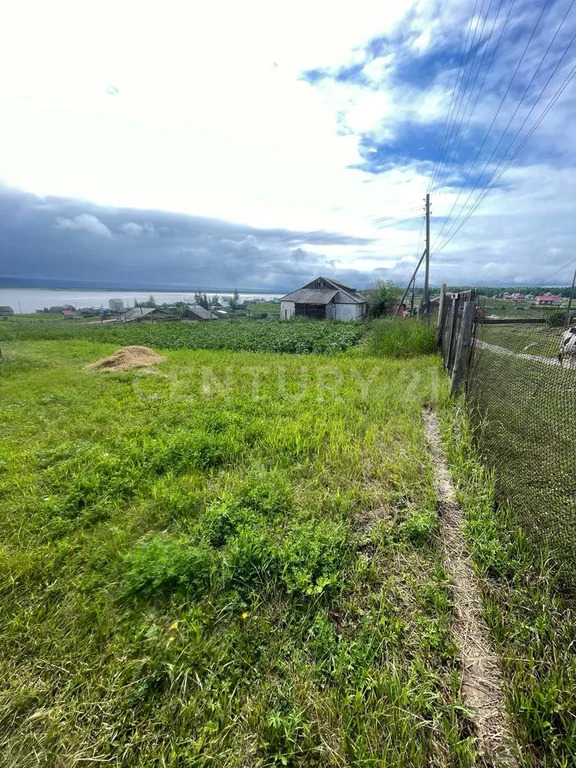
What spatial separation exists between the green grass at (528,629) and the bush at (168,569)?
1.77 metres

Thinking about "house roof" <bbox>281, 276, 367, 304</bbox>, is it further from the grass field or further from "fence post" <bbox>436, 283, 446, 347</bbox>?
the grass field

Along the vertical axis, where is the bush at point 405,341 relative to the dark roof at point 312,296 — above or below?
A: below

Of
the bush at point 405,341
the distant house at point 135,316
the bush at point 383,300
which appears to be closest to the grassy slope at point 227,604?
the bush at point 405,341

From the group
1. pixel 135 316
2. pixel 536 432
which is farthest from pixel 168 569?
pixel 135 316

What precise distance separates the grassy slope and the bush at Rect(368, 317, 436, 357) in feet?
19.0

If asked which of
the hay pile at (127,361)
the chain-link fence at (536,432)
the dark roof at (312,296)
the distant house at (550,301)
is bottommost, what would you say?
the hay pile at (127,361)

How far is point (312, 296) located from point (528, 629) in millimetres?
34728

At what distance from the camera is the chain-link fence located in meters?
2.31

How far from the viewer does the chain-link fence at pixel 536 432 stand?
2314mm

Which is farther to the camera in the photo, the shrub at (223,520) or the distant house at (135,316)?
the distant house at (135,316)

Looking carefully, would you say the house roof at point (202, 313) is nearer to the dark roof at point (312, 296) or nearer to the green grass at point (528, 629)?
the dark roof at point (312, 296)

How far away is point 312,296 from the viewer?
114ft

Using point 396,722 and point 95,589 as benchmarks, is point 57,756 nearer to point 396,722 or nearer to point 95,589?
point 95,589

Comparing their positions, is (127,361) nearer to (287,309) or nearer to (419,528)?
(419,528)
